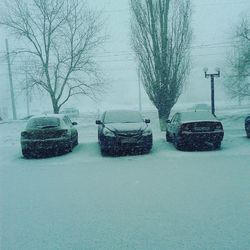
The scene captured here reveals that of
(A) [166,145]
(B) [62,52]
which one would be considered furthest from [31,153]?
(B) [62,52]

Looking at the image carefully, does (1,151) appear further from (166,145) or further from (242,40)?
(242,40)

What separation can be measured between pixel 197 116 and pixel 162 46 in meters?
8.03

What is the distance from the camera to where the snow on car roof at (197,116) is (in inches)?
485

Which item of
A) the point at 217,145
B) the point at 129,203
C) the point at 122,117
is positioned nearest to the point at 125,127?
the point at 122,117

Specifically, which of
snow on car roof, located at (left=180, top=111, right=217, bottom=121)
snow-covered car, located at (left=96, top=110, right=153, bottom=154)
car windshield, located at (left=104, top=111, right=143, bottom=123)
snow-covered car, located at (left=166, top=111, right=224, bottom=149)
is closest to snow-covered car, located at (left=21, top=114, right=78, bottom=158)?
snow-covered car, located at (left=96, top=110, right=153, bottom=154)

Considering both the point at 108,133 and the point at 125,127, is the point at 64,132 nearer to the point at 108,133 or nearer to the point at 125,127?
the point at 108,133

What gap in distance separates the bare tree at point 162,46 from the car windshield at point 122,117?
673cm

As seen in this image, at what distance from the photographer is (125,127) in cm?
1166

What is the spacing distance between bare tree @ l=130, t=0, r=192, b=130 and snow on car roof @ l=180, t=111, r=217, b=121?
21.6 ft

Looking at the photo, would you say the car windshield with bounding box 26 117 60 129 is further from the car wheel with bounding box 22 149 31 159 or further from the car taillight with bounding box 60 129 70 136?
the car wheel with bounding box 22 149 31 159

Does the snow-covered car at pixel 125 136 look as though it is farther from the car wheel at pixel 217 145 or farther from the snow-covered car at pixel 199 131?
the car wheel at pixel 217 145

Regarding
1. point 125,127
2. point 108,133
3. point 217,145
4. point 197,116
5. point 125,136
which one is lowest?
point 217,145

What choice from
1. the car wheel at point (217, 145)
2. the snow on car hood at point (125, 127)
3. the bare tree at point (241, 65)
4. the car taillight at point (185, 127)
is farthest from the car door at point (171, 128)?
the bare tree at point (241, 65)

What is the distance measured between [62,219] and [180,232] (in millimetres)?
1889
